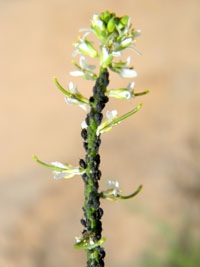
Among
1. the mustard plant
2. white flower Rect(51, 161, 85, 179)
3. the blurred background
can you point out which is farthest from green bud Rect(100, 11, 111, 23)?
the blurred background

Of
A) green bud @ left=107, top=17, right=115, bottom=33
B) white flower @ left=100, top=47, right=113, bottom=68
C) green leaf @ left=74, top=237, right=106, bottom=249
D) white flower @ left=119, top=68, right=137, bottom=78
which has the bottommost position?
green leaf @ left=74, top=237, right=106, bottom=249

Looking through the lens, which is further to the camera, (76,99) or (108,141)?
(108,141)

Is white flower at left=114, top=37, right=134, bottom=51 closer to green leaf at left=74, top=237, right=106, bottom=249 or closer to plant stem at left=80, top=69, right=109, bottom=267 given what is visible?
plant stem at left=80, top=69, right=109, bottom=267

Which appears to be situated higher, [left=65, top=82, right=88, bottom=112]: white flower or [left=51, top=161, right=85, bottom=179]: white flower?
[left=65, top=82, right=88, bottom=112]: white flower

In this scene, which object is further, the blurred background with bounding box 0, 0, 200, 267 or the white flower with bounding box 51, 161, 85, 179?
the blurred background with bounding box 0, 0, 200, 267

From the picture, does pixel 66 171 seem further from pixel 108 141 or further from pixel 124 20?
pixel 108 141

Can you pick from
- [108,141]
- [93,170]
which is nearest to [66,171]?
[93,170]

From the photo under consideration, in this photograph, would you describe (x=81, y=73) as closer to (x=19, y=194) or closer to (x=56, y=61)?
(x=19, y=194)
